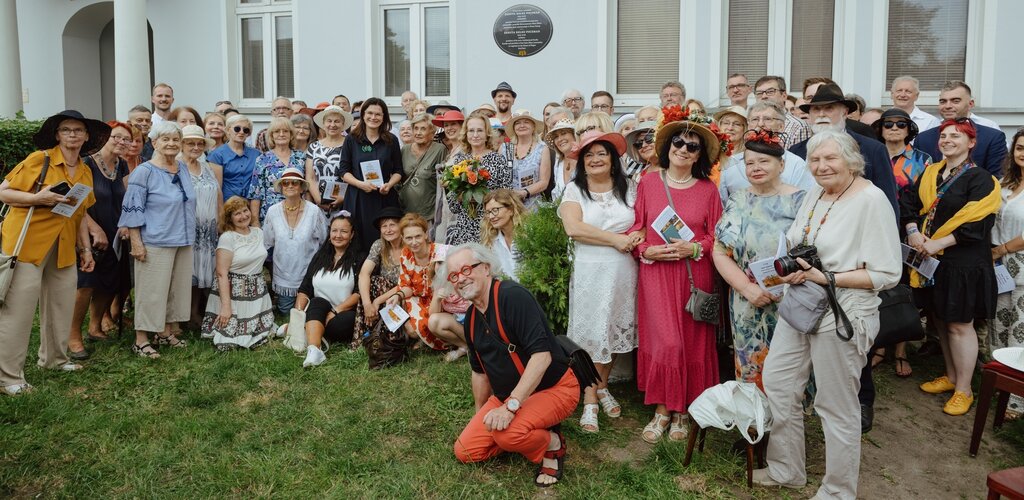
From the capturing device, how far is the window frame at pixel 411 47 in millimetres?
10734

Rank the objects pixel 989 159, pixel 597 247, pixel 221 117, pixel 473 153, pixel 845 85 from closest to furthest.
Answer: pixel 597 247, pixel 989 159, pixel 473 153, pixel 221 117, pixel 845 85

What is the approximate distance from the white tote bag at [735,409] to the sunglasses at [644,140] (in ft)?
6.75

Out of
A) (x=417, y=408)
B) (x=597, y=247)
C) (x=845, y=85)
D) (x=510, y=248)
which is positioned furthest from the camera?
(x=845, y=85)

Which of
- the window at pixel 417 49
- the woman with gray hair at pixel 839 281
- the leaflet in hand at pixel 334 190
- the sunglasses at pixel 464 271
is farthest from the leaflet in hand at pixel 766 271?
the window at pixel 417 49

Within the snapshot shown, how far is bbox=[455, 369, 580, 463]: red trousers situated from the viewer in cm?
379

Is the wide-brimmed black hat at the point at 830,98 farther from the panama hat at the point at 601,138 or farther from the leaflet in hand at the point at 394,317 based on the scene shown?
the leaflet in hand at the point at 394,317

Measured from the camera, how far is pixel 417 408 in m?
4.88

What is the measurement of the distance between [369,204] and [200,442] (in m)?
3.14

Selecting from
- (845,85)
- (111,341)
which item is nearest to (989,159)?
(845,85)

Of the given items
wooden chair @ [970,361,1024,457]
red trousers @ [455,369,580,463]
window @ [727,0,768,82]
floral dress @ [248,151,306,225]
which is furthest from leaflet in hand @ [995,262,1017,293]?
floral dress @ [248,151,306,225]

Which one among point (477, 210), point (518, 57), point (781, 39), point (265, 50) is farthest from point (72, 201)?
point (781, 39)

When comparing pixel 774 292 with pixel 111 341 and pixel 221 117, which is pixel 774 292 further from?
pixel 221 117

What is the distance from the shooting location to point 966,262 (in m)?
4.96

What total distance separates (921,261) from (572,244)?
251cm
